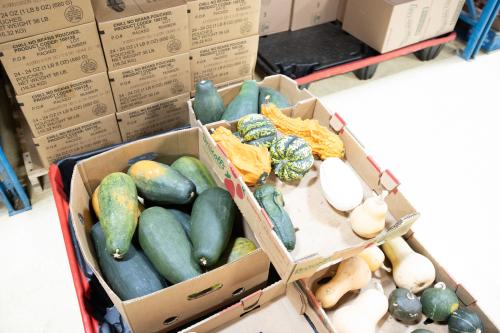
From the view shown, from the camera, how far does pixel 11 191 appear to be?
1.87m

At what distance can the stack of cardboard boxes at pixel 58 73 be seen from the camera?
54.4 inches

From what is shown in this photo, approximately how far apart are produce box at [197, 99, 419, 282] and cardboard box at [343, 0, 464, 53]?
139cm

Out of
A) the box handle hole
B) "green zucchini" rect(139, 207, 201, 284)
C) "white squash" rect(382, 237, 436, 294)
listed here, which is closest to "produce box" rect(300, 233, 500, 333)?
"white squash" rect(382, 237, 436, 294)

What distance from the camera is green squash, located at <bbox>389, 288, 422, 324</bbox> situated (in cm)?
129

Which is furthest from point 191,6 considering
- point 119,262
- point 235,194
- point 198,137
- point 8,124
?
point 8,124

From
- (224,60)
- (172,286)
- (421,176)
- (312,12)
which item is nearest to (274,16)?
(312,12)

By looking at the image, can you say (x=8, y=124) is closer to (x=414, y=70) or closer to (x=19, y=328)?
(x=19, y=328)

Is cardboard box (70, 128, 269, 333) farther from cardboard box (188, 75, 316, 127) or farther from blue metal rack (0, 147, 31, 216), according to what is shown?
blue metal rack (0, 147, 31, 216)

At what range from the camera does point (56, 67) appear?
152 centimetres

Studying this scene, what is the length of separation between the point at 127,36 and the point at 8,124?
1032 mm

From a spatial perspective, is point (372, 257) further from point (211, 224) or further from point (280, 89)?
point (280, 89)

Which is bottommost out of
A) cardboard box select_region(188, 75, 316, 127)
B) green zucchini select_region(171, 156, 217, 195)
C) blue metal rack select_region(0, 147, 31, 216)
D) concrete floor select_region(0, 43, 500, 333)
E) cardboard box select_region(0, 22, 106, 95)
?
concrete floor select_region(0, 43, 500, 333)

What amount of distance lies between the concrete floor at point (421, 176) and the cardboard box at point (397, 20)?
0.95ft

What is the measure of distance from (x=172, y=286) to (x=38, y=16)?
1.03m
